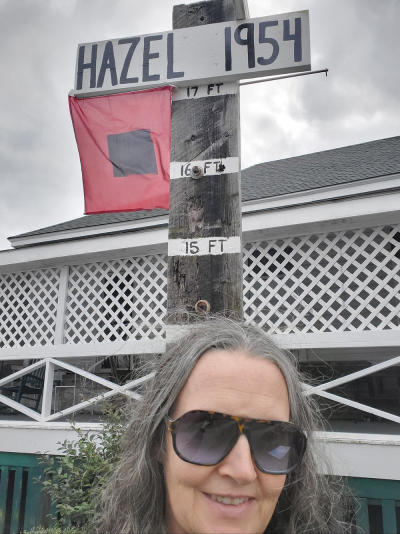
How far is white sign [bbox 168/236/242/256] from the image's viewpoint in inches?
91.9

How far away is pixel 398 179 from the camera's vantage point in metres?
5.35

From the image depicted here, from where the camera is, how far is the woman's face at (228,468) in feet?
3.68

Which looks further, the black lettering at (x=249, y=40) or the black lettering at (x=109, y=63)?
the black lettering at (x=109, y=63)

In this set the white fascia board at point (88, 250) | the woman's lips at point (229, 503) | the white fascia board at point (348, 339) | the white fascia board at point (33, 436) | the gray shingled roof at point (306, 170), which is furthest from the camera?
the gray shingled roof at point (306, 170)

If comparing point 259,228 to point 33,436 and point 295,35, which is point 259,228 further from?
point 33,436

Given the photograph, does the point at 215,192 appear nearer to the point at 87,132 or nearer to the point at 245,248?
the point at 87,132

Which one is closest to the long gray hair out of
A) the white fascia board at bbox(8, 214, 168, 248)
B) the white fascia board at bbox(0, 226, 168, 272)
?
the white fascia board at bbox(0, 226, 168, 272)

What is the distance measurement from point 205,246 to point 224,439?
4.40ft

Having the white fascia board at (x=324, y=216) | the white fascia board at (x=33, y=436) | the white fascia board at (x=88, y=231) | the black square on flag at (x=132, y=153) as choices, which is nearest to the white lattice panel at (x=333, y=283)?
the white fascia board at (x=324, y=216)

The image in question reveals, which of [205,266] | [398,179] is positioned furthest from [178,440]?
[398,179]

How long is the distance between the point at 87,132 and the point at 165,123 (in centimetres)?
60

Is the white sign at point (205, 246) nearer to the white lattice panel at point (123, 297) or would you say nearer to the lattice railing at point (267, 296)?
the lattice railing at point (267, 296)

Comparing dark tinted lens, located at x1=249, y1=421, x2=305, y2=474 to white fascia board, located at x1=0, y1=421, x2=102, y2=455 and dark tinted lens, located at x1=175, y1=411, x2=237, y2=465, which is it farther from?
white fascia board, located at x1=0, y1=421, x2=102, y2=455

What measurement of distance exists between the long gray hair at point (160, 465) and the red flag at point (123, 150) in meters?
1.55
